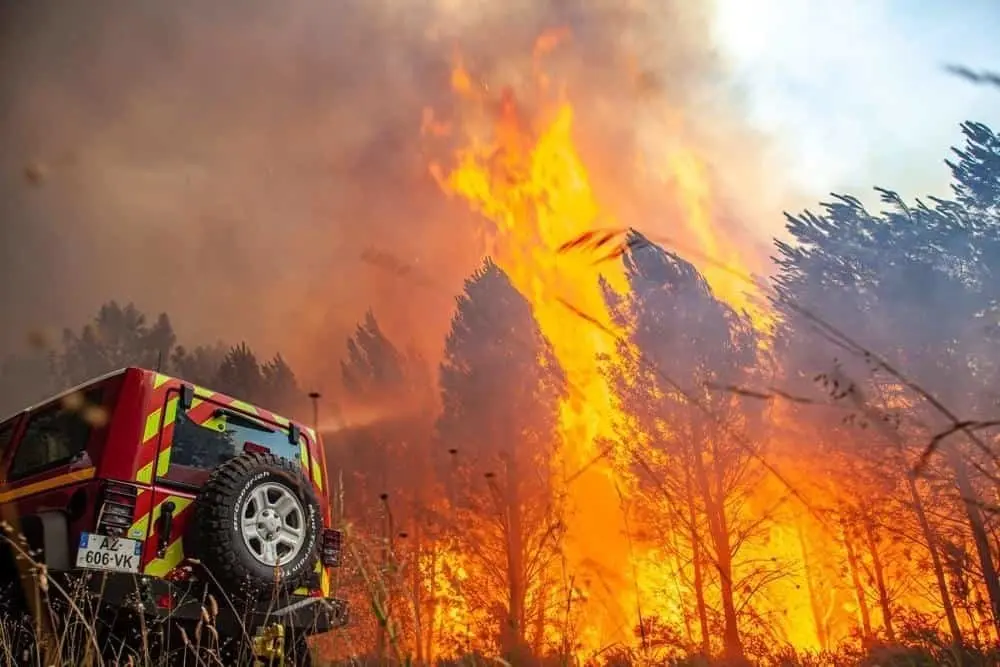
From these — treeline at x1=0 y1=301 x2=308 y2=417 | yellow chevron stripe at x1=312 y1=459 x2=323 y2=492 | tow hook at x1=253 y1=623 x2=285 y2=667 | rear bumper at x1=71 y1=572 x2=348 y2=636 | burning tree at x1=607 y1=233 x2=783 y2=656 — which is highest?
treeline at x1=0 y1=301 x2=308 y2=417

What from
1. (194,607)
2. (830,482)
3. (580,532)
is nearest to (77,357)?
(580,532)

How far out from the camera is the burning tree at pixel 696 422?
706 inches

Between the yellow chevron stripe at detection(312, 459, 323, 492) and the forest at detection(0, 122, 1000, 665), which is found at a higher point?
the forest at detection(0, 122, 1000, 665)

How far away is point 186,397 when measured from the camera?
15.9ft

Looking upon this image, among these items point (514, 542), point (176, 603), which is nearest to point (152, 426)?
point (176, 603)

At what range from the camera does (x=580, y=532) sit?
71.4 feet

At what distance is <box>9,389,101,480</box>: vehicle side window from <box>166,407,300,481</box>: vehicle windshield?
544mm

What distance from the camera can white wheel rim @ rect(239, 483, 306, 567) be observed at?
14.4ft

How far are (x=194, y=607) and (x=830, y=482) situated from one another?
17.2 metres

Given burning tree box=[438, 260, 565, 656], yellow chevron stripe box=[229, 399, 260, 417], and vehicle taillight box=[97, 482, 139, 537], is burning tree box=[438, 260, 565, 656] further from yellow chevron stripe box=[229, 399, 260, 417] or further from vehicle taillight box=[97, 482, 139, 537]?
vehicle taillight box=[97, 482, 139, 537]

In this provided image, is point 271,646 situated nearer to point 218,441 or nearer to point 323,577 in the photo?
point 218,441

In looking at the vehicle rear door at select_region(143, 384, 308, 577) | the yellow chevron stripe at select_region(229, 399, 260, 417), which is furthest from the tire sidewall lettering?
the yellow chevron stripe at select_region(229, 399, 260, 417)

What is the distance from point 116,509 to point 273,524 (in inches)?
36.0

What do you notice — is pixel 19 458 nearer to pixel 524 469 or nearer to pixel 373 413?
pixel 524 469
